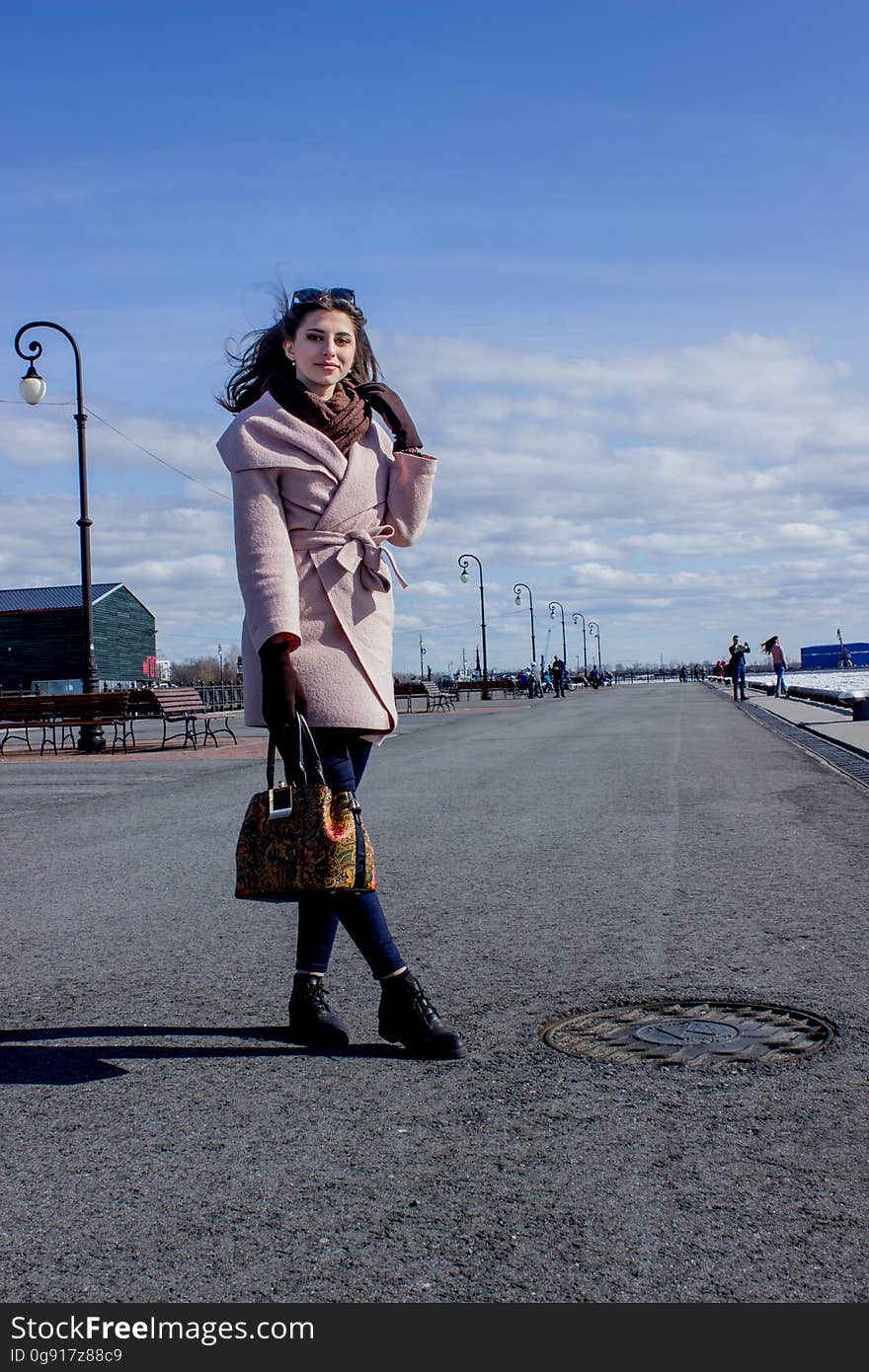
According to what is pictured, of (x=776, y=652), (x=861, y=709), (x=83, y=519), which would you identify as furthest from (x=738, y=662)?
(x=83, y=519)

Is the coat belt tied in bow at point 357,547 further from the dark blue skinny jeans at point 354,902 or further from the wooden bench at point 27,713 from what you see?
the wooden bench at point 27,713

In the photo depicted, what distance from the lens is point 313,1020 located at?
3918 mm

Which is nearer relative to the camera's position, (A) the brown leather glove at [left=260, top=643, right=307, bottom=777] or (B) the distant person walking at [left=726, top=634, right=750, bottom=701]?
(A) the brown leather glove at [left=260, top=643, right=307, bottom=777]

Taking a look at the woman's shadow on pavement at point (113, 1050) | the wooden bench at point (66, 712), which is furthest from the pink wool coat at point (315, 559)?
the wooden bench at point (66, 712)

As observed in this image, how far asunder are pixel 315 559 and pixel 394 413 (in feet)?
1.88

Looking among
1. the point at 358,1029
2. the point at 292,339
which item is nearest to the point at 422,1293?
the point at 358,1029

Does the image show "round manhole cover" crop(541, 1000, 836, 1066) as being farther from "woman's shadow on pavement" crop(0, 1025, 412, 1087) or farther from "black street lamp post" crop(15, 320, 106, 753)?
"black street lamp post" crop(15, 320, 106, 753)

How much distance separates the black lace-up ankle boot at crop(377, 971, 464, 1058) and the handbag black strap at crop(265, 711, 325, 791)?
0.64 meters

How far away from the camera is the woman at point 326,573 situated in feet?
12.1

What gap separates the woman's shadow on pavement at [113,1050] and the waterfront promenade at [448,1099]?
13mm

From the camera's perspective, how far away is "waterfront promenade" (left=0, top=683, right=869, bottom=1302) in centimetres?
244

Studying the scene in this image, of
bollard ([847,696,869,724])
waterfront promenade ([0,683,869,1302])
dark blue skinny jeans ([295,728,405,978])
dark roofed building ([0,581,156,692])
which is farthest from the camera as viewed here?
dark roofed building ([0,581,156,692])

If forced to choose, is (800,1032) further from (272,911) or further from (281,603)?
(272,911)

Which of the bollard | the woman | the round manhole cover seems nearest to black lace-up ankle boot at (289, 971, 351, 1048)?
the woman
